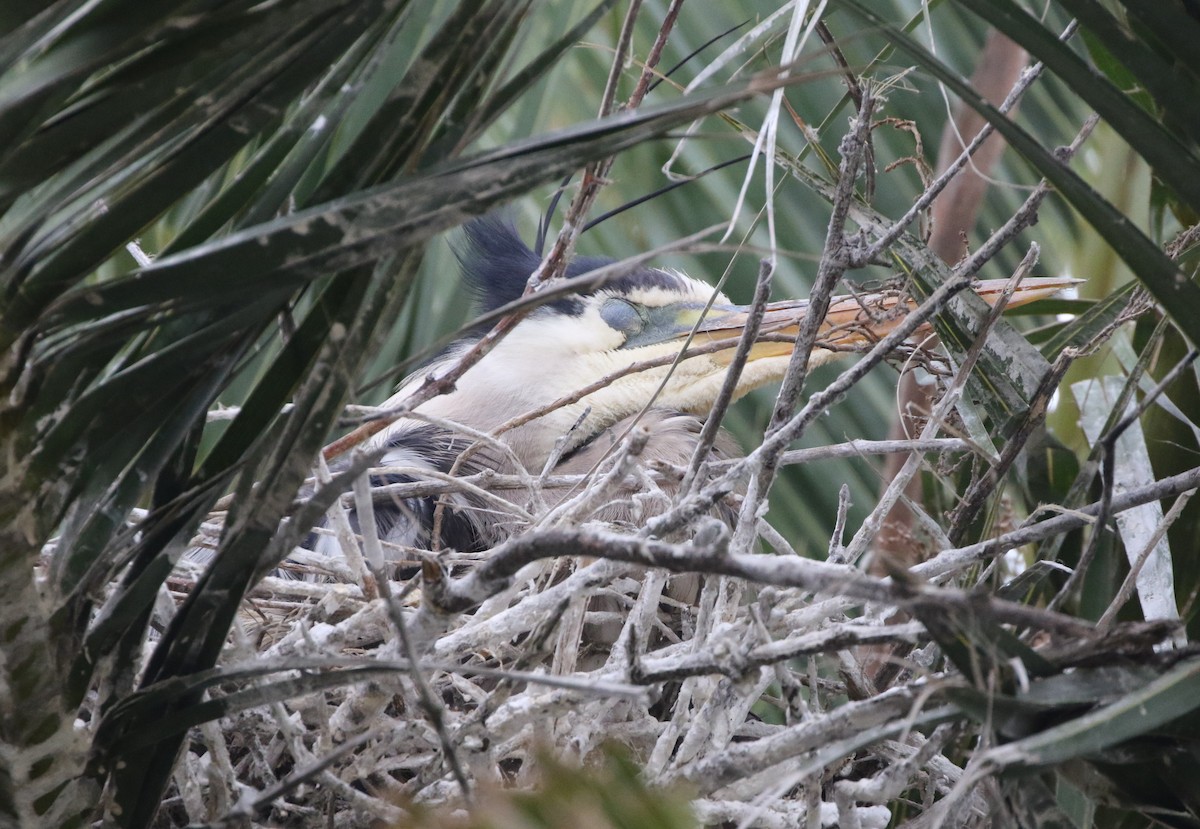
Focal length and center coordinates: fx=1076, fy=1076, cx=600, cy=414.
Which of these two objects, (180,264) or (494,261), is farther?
(494,261)

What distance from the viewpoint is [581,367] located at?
183 cm

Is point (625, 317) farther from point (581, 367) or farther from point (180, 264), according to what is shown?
point (180, 264)

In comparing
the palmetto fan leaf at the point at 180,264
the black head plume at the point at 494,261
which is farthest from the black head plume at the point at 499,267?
the palmetto fan leaf at the point at 180,264

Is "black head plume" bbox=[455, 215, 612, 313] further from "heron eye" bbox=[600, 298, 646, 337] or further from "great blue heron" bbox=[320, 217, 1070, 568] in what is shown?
"heron eye" bbox=[600, 298, 646, 337]

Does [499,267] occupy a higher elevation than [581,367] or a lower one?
higher

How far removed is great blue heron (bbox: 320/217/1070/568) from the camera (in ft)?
4.98

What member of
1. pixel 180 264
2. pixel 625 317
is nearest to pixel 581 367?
pixel 625 317

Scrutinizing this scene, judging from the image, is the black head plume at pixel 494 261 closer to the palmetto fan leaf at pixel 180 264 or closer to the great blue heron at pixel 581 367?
the great blue heron at pixel 581 367

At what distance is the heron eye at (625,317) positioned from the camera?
72.6 inches

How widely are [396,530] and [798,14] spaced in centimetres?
89

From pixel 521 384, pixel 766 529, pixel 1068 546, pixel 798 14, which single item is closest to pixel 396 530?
pixel 521 384

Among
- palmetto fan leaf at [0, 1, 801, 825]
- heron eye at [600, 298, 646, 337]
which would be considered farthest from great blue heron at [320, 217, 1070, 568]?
palmetto fan leaf at [0, 1, 801, 825]

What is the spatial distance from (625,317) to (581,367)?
0.38 feet

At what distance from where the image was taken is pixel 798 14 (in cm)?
66
